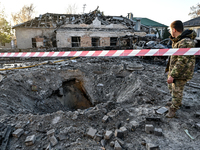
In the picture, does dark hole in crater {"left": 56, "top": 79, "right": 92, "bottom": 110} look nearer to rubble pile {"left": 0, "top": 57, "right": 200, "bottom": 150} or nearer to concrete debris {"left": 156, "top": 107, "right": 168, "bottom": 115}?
rubble pile {"left": 0, "top": 57, "right": 200, "bottom": 150}

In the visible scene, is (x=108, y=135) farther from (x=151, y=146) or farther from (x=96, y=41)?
(x=96, y=41)

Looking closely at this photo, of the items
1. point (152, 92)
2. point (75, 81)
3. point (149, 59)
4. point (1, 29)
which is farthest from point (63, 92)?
point (1, 29)

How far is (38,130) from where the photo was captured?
2.75 meters

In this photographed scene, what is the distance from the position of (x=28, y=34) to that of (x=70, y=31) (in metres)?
5.12

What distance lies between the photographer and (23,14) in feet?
101

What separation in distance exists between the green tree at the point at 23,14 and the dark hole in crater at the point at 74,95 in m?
31.0

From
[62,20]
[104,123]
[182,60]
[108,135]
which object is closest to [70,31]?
[62,20]

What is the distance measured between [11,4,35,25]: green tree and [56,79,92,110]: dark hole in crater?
1220 inches

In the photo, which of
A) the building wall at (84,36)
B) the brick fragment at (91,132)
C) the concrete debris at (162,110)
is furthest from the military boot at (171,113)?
the building wall at (84,36)

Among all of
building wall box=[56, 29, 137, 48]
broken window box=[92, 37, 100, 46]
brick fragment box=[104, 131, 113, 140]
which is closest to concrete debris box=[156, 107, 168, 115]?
brick fragment box=[104, 131, 113, 140]

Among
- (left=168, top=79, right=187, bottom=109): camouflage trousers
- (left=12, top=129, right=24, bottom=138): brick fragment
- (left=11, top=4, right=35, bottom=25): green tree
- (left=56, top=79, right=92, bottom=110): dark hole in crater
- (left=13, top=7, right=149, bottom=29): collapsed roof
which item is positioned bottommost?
(left=56, top=79, right=92, bottom=110): dark hole in crater

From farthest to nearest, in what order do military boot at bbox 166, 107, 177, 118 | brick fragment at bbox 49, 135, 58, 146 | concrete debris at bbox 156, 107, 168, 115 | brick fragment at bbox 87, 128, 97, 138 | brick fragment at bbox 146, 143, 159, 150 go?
concrete debris at bbox 156, 107, 168, 115 < military boot at bbox 166, 107, 177, 118 < brick fragment at bbox 87, 128, 97, 138 < brick fragment at bbox 49, 135, 58, 146 < brick fragment at bbox 146, 143, 159, 150

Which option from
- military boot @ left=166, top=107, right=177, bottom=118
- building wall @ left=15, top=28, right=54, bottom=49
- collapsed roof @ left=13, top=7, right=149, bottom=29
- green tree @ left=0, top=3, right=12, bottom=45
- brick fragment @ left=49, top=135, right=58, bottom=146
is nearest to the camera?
brick fragment @ left=49, top=135, right=58, bottom=146

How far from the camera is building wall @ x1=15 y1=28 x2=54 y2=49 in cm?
1605
